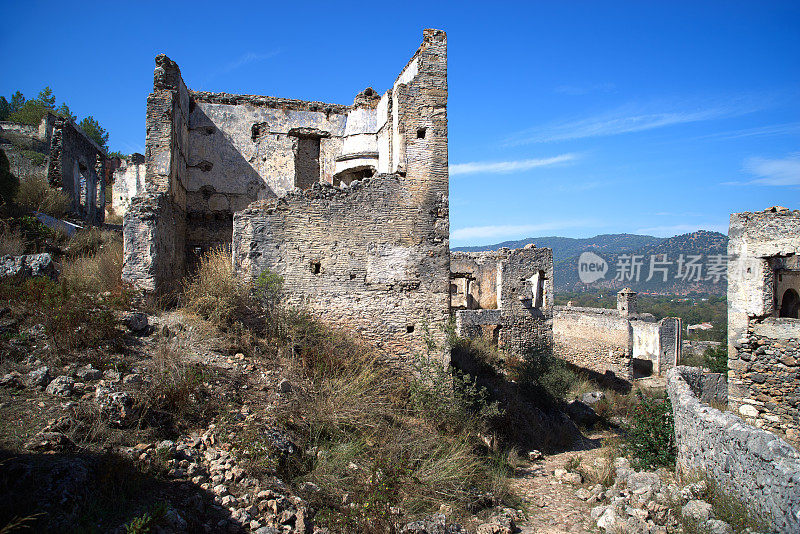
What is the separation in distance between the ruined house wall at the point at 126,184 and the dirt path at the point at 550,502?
57.4 ft

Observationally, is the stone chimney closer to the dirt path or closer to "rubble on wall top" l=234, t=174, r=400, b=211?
the dirt path

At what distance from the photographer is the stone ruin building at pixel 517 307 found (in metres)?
16.0

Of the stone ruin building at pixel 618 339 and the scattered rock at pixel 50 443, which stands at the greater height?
the scattered rock at pixel 50 443

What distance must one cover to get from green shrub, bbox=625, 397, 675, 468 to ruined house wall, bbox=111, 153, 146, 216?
18641 millimetres

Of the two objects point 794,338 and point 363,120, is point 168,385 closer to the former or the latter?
point 363,120

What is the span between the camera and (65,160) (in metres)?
14.8

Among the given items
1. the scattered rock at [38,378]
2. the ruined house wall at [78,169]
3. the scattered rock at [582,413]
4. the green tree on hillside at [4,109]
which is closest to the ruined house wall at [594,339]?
the scattered rock at [582,413]

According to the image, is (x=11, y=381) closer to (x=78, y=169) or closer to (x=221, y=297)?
(x=221, y=297)

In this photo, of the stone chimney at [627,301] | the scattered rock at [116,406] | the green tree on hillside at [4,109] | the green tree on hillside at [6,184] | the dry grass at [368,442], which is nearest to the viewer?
the scattered rock at [116,406]

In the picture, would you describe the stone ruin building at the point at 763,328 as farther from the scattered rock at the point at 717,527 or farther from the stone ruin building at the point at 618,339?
the stone ruin building at the point at 618,339

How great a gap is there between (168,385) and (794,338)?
10238 millimetres

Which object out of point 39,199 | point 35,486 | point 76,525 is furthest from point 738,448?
point 39,199

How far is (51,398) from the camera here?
484 cm

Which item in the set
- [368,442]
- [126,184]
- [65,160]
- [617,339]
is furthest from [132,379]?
[617,339]
